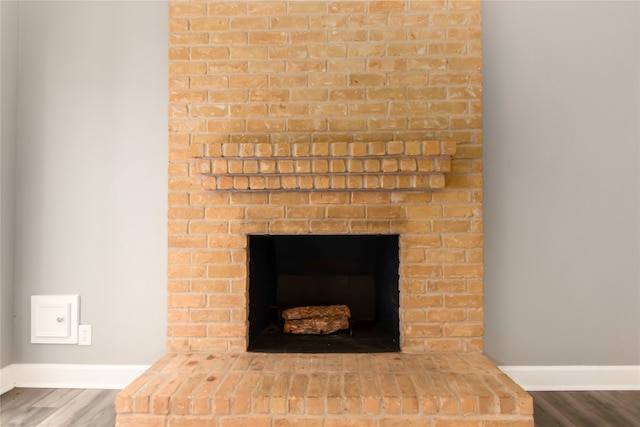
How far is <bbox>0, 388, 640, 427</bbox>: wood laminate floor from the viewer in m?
1.89

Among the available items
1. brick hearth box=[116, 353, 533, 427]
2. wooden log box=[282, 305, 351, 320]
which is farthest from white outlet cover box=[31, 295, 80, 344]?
wooden log box=[282, 305, 351, 320]

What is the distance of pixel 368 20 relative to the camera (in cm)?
210

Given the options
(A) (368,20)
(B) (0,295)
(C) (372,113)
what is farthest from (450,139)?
(B) (0,295)

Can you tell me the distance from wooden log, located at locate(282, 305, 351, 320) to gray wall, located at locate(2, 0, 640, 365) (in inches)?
27.9

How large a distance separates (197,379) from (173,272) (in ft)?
1.86

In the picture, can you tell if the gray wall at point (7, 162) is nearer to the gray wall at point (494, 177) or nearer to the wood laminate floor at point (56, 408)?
the gray wall at point (494, 177)

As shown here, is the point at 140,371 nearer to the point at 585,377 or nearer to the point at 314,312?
the point at 314,312

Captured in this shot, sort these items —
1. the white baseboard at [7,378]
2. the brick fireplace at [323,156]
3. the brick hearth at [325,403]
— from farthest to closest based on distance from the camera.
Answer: the white baseboard at [7,378] → the brick fireplace at [323,156] → the brick hearth at [325,403]

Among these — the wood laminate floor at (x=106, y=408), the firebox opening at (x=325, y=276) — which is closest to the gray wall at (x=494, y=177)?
the wood laminate floor at (x=106, y=408)

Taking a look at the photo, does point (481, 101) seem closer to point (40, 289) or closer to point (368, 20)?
point (368, 20)

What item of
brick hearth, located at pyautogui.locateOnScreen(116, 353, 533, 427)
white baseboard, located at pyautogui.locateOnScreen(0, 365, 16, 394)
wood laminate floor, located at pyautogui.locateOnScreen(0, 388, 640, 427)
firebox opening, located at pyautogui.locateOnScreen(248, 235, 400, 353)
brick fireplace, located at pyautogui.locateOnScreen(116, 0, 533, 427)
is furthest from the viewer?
firebox opening, located at pyautogui.locateOnScreen(248, 235, 400, 353)

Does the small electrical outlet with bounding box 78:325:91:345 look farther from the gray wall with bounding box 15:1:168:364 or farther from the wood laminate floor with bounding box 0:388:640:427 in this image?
the wood laminate floor with bounding box 0:388:640:427

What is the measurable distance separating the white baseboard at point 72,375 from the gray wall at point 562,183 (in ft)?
6.53

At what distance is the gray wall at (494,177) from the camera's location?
2.25m
